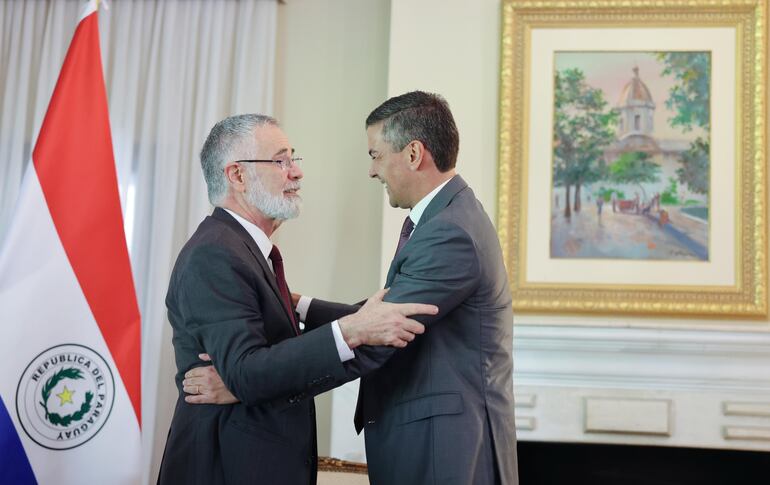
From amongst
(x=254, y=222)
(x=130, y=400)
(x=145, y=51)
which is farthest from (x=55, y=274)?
(x=145, y=51)

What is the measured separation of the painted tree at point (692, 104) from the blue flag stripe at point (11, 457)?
2.92 meters

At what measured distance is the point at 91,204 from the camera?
3236mm

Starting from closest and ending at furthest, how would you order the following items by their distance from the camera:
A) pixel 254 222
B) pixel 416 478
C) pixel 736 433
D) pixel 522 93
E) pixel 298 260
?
pixel 416 478, pixel 254 222, pixel 736 433, pixel 522 93, pixel 298 260

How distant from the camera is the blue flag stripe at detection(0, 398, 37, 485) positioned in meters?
2.92

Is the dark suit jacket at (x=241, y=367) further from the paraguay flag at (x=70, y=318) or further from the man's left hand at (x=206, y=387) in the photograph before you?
the paraguay flag at (x=70, y=318)

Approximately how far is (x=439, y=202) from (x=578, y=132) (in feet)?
5.48

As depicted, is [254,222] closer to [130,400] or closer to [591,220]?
[130,400]

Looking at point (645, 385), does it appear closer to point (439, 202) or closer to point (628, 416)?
point (628, 416)

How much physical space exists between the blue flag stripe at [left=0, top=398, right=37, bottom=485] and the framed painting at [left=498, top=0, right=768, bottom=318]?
210 centimetres

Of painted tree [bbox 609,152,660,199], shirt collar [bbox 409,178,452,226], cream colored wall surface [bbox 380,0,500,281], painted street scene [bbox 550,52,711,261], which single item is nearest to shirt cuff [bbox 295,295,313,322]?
shirt collar [bbox 409,178,452,226]

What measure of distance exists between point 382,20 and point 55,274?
7.00 ft

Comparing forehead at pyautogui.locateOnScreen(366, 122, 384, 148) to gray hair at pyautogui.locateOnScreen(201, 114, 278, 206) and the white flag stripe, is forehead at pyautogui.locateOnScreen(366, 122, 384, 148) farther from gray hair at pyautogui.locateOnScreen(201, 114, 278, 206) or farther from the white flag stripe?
the white flag stripe

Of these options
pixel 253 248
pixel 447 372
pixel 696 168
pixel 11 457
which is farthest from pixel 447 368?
pixel 696 168

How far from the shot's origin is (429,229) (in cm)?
Result: 235
